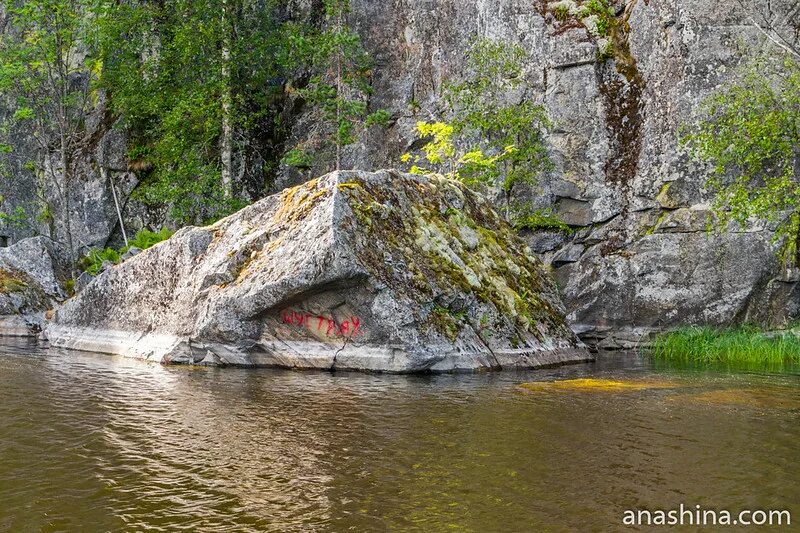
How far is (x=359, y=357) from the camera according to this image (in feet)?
46.0

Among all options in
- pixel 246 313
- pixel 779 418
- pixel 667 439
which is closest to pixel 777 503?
pixel 667 439

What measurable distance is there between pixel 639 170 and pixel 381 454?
787 inches

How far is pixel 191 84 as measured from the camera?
1256 inches

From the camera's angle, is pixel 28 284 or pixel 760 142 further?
pixel 28 284

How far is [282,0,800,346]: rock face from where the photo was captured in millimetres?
21578

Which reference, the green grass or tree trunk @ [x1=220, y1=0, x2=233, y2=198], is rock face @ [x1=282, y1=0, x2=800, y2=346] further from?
tree trunk @ [x1=220, y1=0, x2=233, y2=198]

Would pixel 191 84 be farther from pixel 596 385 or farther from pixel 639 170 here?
pixel 596 385

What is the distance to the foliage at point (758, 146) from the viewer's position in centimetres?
1869

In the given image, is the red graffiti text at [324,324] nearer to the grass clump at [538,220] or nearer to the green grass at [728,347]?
the green grass at [728,347]

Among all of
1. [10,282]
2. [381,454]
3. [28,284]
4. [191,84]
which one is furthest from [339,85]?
[381,454]

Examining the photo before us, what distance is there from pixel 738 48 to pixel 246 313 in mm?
18107

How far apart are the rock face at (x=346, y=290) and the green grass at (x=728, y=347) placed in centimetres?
369

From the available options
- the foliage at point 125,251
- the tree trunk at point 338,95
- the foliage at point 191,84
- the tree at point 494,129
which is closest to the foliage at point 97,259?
the foliage at point 125,251

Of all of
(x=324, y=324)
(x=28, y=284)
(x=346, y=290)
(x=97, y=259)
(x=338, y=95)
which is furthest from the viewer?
(x=338, y=95)
